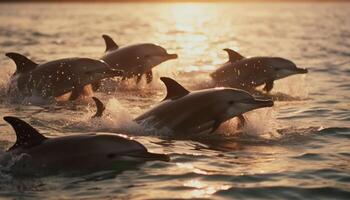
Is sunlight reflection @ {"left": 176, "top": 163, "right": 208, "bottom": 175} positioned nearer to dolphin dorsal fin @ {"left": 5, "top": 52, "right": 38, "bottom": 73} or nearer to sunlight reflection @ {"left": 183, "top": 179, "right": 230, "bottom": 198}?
sunlight reflection @ {"left": 183, "top": 179, "right": 230, "bottom": 198}

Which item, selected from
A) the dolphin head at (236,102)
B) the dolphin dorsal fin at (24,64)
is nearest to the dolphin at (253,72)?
the dolphin dorsal fin at (24,64)

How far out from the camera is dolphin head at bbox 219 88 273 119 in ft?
39.0

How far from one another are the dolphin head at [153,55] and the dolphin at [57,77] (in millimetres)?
2293

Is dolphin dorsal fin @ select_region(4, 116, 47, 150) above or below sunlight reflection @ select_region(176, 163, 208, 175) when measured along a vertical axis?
above

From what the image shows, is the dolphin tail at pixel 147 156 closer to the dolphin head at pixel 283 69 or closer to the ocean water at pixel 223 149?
the ocean water at pixel 223 149

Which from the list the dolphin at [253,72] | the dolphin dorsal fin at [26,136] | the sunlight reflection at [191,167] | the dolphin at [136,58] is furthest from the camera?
the dolphin at [136,58]

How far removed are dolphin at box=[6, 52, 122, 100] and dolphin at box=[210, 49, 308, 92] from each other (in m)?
3.35

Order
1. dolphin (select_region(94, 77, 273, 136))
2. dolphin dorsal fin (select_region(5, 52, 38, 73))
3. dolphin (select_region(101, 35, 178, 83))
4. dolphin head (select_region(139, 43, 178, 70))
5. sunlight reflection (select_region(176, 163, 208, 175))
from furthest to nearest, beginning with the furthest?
dolphin head (select_region(139, 43, 178, 70))
dolphin (select_region(101, 35, 178, 83))
dolphin dorsal fin (select_region(5, 52, 38, 73))
dolphin (select_region(94, 77, 273, 136))
sunlight reflection (select_region(176, 163, 208, 175))

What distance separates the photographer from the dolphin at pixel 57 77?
1597cm

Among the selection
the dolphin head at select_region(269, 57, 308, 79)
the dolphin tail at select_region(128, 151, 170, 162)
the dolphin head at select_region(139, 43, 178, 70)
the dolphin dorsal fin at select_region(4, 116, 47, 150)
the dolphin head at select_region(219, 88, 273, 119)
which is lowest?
the dolphin tail at select_region(128, 151, 170, 162)

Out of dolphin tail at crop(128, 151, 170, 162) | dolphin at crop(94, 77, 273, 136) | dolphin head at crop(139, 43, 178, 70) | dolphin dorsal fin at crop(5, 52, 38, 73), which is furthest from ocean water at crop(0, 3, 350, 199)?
dolphin dorsal fin at crop(5, 52, 38, 73)

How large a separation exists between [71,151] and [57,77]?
7.05m

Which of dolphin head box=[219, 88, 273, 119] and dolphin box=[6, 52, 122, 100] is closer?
dolphin head box=[219, 88, 273, 119]

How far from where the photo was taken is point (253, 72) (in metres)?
18.0
